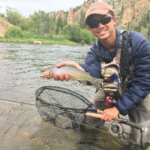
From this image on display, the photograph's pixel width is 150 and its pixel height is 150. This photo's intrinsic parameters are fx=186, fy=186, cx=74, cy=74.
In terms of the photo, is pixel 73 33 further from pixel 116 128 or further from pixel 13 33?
pixel 116 128

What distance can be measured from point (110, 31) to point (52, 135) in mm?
2122

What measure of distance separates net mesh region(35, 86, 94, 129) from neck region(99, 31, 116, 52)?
3.34ft

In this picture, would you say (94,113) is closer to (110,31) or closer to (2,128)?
(110,31)

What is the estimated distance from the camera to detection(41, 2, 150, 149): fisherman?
2.73 m

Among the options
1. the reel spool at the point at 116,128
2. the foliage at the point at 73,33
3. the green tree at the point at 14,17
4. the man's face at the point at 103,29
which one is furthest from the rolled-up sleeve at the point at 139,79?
the green tree at the point at 14,17

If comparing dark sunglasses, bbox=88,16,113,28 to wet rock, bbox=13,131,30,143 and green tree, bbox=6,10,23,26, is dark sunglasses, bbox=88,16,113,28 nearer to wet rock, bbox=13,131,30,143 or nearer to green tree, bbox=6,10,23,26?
wet rock, bbox=13,131,30,143

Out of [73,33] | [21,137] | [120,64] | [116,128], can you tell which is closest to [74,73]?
[120,64]

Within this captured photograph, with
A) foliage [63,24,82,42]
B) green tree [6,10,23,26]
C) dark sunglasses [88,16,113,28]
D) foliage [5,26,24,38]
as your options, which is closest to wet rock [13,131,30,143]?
dark sunglasses [88,16,113,28]

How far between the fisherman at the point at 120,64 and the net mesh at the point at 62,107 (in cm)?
50

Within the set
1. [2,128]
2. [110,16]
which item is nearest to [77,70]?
[110,16]

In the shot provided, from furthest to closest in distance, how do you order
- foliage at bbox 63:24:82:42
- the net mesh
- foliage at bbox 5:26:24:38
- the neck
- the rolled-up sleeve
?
1. foliage at bbox 63:24:82:42
2. foliage at bbox 5:26:24:38
3. the net mesh
4. the neck
5. the rolled-up sleeve

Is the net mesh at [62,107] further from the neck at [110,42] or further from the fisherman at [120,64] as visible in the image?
the neck at [110,42]

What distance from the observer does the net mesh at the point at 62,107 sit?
3113mm

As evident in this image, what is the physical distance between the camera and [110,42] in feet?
9.81
